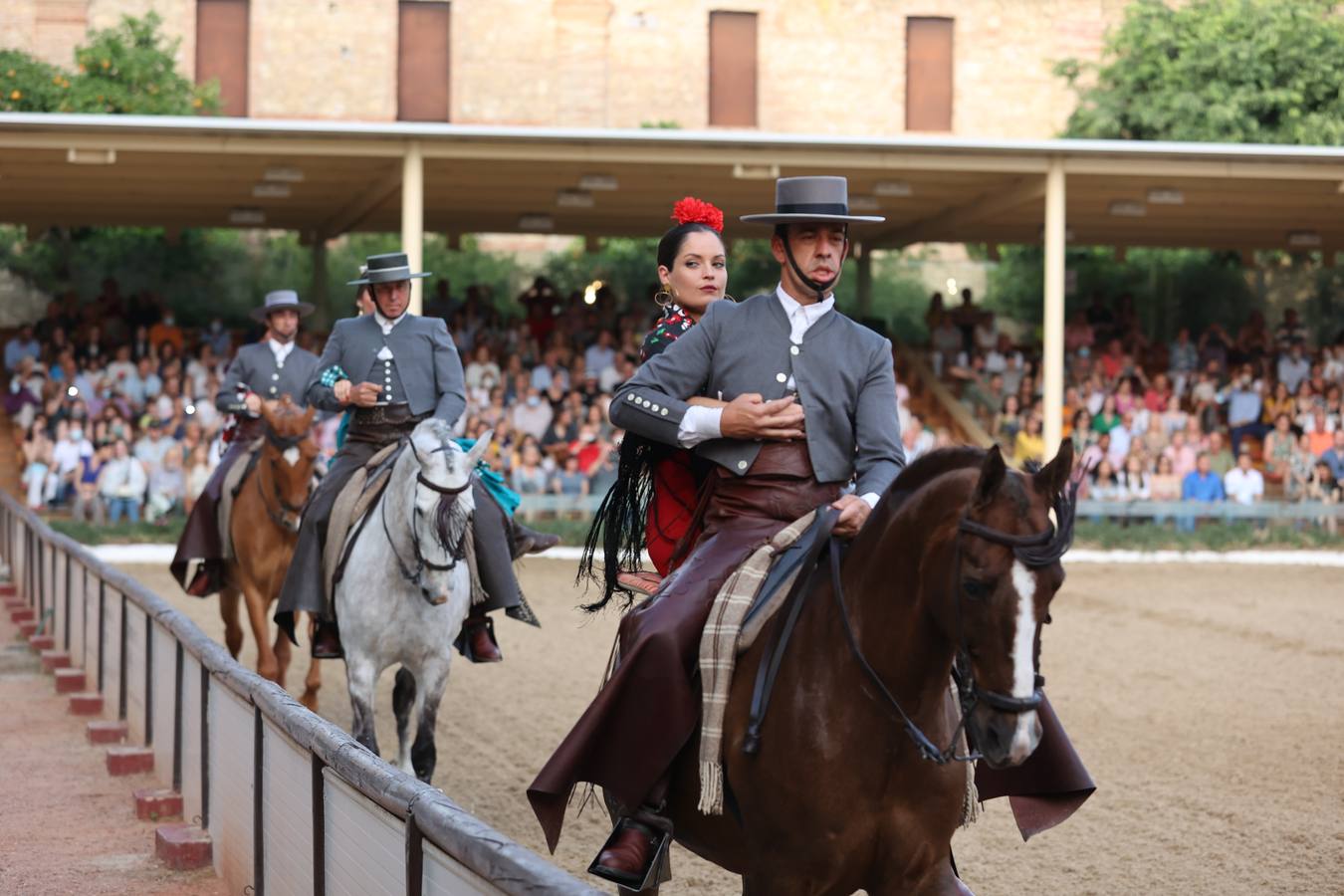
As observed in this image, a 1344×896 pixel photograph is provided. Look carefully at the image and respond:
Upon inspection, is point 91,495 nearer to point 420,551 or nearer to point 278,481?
point 278,481

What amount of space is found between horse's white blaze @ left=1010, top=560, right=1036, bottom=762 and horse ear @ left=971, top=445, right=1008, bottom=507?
8.3 inches

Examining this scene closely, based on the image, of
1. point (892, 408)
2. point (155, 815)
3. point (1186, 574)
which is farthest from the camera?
point (1186, 574)

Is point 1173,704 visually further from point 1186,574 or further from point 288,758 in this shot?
point 1186,574

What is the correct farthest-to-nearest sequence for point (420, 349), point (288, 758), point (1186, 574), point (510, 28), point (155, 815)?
point (510, 28)
point (1186, 574)
point (420, 349)
point (155, 815)
point (288, 758)

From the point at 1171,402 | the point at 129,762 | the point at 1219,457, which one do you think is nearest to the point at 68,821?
the point at 129,762

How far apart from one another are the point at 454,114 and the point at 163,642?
29687 mm

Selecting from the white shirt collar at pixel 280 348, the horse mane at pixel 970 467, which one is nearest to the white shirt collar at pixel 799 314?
the horse mane at pixel 970 467

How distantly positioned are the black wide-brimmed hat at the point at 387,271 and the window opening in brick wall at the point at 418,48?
1118 inches

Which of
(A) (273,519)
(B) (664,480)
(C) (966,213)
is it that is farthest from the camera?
(C) (966,213)

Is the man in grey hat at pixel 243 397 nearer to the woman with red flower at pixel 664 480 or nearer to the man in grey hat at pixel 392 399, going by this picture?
the man in grey hat at pixel 392 399

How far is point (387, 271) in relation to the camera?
353 inches

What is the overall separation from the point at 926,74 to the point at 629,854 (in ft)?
115

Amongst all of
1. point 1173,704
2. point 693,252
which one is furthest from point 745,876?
point 1173,704

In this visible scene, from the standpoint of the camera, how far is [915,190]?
78.0 ft
